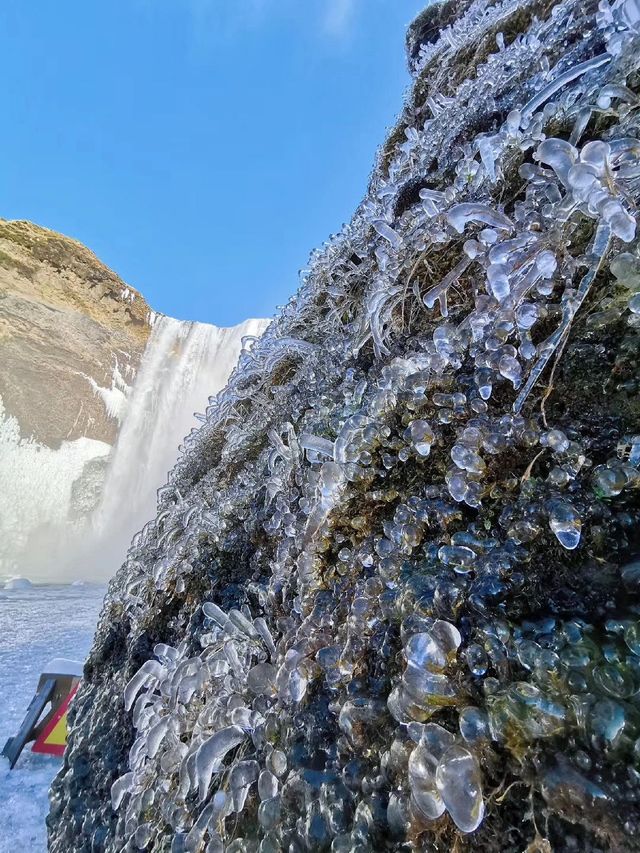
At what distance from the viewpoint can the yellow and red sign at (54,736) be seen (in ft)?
11.8

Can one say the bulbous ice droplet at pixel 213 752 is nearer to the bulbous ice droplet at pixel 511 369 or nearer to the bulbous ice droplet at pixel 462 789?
the bulbous ice droplet at pixel 462 789

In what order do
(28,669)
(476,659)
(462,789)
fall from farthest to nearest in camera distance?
(28,669), (476,659), (462,789)

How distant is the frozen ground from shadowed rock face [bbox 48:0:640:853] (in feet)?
5.24

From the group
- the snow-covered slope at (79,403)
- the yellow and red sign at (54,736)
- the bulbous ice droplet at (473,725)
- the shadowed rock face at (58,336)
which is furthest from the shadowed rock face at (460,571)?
the shadowed rock face at (58,336)

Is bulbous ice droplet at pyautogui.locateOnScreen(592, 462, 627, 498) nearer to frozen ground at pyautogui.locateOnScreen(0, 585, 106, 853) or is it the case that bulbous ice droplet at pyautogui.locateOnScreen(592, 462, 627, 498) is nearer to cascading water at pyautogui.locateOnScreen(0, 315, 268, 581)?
frozen ground at pyautogui.locateOnScreen(0, 585, 106, 853)

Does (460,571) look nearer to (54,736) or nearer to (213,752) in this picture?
(213,752)

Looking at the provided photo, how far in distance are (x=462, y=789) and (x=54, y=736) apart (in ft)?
14.1

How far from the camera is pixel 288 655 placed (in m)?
0.96

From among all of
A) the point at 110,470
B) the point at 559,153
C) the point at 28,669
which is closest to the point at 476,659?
the point at 559,153

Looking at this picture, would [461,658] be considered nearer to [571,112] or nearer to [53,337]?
[571,112]

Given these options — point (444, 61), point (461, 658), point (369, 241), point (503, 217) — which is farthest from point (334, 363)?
point (444, 61)

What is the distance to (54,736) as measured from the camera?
12.0ft

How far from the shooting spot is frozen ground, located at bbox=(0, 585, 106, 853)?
2768 mm

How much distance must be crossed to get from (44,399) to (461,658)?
23.9 metres
